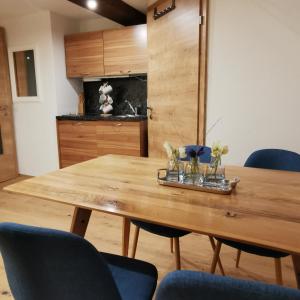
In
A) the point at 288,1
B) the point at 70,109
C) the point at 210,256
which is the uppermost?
the point at 288,1

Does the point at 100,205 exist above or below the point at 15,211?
above

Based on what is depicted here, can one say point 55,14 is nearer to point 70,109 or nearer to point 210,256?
point 70,109

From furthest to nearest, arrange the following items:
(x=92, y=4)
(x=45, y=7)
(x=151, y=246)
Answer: (x=45, y=7) < (x=92, y=4) < (x=151, y=246)

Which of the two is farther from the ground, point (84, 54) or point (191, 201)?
point (84, 54)

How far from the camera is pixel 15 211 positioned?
2.96 m

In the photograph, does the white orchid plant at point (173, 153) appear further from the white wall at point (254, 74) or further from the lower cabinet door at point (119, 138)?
the lower cabinet door at point (119, 138)

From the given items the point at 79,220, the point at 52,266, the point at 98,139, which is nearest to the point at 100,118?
the point at 98,139

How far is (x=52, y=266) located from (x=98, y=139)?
288 cm

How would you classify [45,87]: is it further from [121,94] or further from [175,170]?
[175,170]

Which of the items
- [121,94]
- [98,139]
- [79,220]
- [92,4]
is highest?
[92,4]

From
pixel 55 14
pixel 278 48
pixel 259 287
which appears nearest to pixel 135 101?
Result: pixel 55 14

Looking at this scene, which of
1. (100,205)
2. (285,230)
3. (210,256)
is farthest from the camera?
(210,256)

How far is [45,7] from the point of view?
341 centimetres

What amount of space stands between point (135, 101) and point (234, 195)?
2916 millimetres
